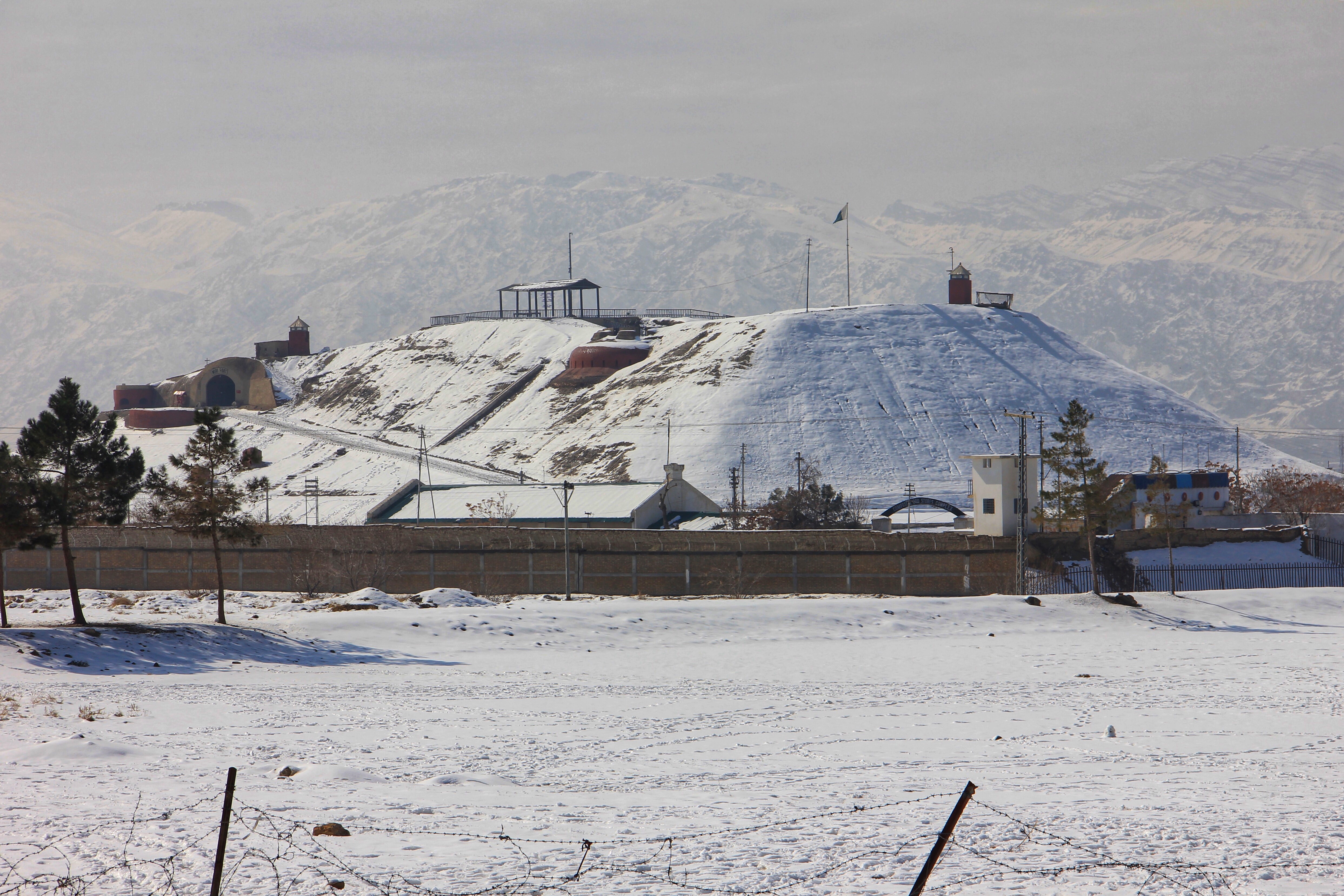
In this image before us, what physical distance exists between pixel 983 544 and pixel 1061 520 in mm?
7836

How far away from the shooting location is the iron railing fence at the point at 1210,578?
2282 inches

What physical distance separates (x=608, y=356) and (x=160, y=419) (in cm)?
5864

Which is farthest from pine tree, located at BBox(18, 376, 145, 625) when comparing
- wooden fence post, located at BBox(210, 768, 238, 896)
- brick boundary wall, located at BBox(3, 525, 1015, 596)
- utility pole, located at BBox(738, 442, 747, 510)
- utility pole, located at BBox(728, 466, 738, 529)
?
utility pole, located at BBox(738, 442, 747, 510)

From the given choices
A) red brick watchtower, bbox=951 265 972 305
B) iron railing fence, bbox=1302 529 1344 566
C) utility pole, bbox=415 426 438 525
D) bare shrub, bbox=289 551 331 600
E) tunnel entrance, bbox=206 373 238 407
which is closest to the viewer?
bare shrub, bbox=289 551 331 600

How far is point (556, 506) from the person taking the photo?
78.4 metres

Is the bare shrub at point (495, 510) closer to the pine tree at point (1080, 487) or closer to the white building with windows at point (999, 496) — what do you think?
the white building with windows at point (999, 496)

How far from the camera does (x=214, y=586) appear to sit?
181ft

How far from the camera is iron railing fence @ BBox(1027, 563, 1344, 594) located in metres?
58.0

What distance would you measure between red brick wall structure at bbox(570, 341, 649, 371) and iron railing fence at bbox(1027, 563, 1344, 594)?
79.9 m

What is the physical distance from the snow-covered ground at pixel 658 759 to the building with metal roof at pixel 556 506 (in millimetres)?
36108

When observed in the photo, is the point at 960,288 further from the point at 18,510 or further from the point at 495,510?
the point at 18,510

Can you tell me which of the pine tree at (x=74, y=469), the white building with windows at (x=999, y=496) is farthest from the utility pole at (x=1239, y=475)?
the pine tree at (x=74, y=469)

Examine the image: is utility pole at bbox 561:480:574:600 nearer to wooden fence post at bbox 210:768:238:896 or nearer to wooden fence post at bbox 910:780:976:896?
wooden fence post at bbox 210:768:238:896

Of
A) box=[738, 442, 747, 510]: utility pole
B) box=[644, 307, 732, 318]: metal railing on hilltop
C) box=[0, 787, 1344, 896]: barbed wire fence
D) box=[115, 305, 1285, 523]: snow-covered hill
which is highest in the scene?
box=[644, 307, 732, 318]: metal railing on hilltop
